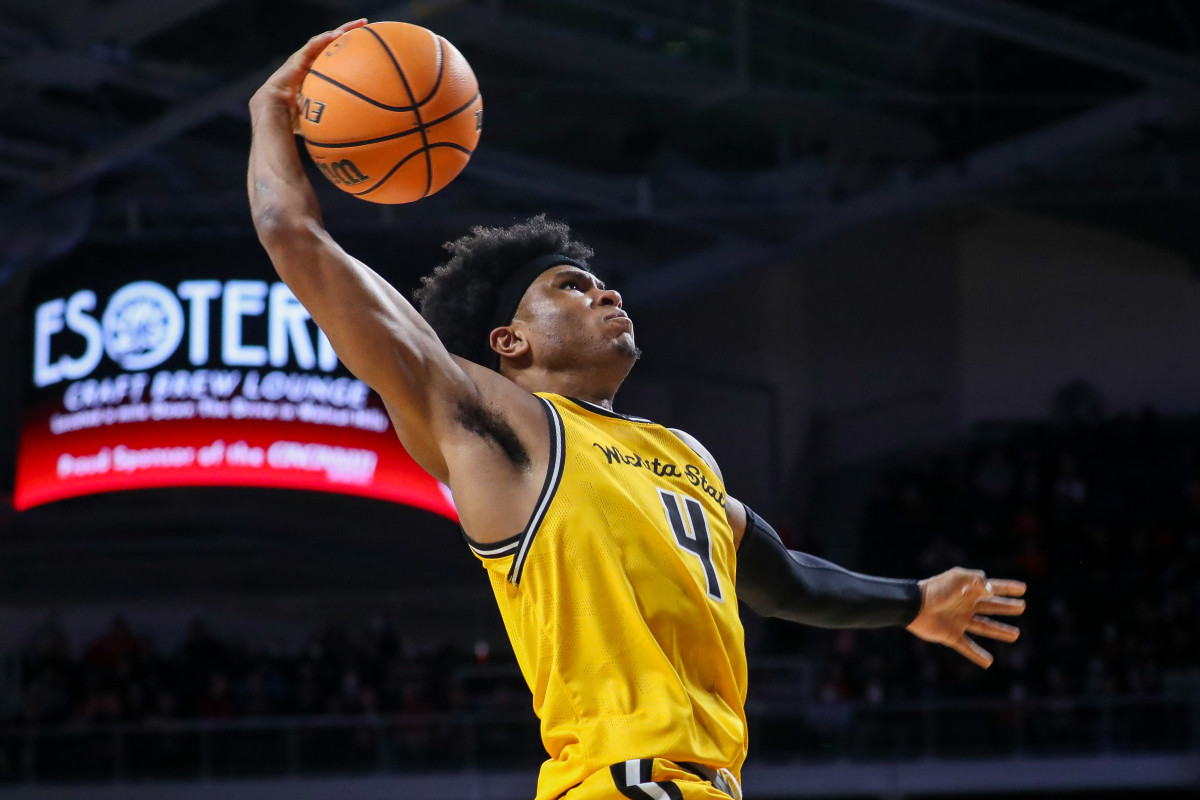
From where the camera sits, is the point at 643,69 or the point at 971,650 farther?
the point at 643,69

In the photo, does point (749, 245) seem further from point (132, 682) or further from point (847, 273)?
point (132, 682)

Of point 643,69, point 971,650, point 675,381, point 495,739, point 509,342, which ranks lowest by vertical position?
point 495,739

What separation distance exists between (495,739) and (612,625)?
377 inches

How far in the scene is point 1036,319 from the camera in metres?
18.7

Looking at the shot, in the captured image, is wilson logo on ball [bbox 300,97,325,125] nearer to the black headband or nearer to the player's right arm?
the player's right arm

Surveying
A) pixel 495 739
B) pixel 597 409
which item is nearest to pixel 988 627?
pixel 597 409

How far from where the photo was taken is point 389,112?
10.5 ft

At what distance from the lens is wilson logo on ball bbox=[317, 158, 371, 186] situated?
322cm

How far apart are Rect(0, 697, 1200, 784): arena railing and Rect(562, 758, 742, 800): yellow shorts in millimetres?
9345

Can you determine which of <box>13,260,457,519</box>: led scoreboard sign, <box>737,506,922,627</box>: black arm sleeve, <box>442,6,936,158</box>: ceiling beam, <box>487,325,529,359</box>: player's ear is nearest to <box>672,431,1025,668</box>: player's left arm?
<box>737,506,922,627</box>: black arm sleeve

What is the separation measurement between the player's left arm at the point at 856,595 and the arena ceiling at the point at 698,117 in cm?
960

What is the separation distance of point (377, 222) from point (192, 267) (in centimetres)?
232

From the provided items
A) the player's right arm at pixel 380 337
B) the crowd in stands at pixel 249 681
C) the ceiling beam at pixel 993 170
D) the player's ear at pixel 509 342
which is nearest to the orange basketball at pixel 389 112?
the player's right arm at pixel 380 337

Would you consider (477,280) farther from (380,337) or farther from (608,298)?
(380,337)
